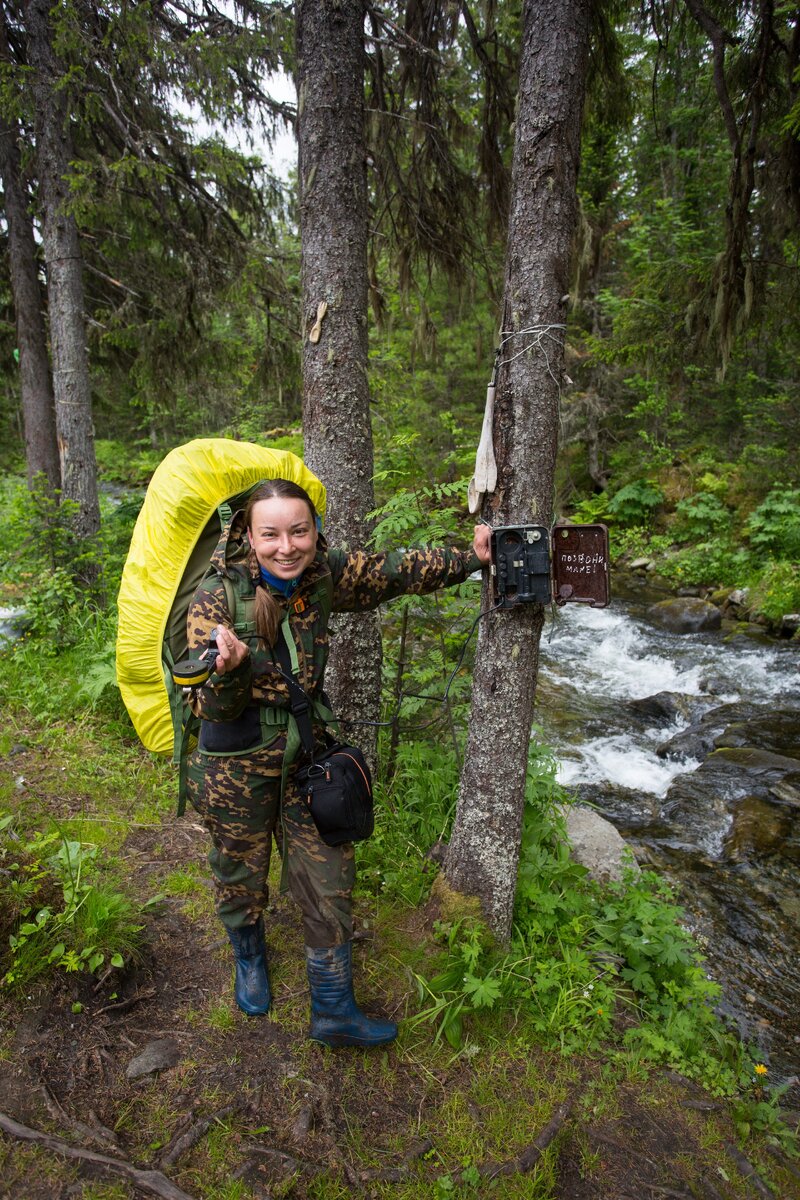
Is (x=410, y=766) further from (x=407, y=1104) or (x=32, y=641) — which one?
(x=32, y=641)

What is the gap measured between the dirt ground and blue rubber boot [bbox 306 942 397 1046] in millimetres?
86

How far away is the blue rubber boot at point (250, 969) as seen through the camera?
2.75 meters

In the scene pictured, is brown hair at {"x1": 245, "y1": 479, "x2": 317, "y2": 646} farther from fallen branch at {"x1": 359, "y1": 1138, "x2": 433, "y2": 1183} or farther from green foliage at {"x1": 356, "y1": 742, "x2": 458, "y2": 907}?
fallen branch at {"x1": 359, "y1": 1138, "x2": 433, "y2": 1183}

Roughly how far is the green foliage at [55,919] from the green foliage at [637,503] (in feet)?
47.3

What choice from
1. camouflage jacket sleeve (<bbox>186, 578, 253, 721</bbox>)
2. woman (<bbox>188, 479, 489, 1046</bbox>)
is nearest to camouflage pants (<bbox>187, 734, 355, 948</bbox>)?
woman (<bbox>188, 479, 489, 1046</bbox>)

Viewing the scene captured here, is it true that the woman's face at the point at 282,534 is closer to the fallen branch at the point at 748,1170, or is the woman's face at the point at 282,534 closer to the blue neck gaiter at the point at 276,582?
the blue neck gaiter at the point at 276,582

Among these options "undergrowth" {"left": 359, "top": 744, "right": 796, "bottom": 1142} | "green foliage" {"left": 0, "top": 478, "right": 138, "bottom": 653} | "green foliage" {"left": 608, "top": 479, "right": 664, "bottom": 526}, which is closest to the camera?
"undergrowth" {"left": 359, "top": 744, "right": 796, "bottom": 1142}

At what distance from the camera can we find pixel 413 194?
4.62 metres

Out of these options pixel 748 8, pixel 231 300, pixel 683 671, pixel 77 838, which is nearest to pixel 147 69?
pixel 231 300

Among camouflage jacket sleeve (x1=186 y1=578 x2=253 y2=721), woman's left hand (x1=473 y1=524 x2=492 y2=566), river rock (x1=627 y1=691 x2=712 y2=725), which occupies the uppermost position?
woman's left hand (x1=473 y1=524 x2=492 y2=566)

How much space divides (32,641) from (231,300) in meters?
4.54

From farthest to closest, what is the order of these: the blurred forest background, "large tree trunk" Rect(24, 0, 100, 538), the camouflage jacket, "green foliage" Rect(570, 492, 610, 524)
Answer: "green foliage" Rect(570, 492, 610, 524) → "large tree trunk" Rect(24, 0, 100, 538) → the blurred forest background → the camouflage jacket

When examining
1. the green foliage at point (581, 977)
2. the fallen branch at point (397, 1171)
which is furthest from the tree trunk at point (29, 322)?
the fallen branch at point (397, 1171)

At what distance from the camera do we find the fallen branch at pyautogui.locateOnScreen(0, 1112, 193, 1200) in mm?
1984
